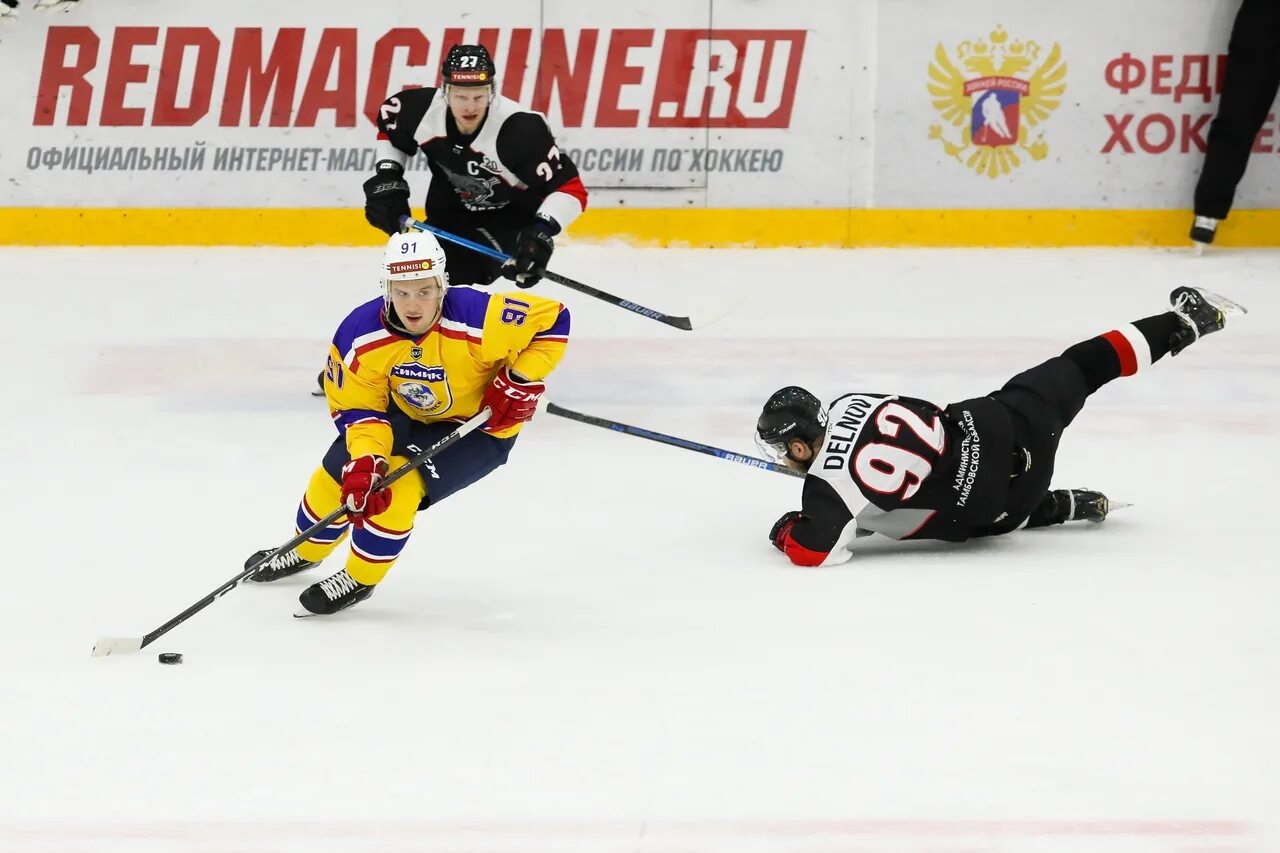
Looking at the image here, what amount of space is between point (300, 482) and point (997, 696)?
2.29 meters

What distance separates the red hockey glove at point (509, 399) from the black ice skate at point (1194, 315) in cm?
170

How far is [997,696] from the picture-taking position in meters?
3.13

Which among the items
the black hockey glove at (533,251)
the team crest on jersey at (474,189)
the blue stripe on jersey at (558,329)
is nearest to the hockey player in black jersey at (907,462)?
the blue stripe on jersey at (558,329)

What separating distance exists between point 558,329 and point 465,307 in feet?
0.78

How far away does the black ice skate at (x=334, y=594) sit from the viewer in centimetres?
354

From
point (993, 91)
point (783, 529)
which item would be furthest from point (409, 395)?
point (993, 91)

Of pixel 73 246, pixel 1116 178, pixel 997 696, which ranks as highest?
pixel 1116 178

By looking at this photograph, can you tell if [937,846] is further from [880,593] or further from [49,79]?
[49,79]

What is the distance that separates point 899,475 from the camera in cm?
384

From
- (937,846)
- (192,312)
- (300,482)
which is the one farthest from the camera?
(192,312)

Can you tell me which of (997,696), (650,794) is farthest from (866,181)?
(650,794)

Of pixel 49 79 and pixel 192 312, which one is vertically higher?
pixel 49 79

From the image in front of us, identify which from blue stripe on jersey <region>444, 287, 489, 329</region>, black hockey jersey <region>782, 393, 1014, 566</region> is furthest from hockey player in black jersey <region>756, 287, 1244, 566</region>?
blue stripe on jersey <region>444, 287, 489, 329</region>

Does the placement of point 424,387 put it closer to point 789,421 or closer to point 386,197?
point 789,421
